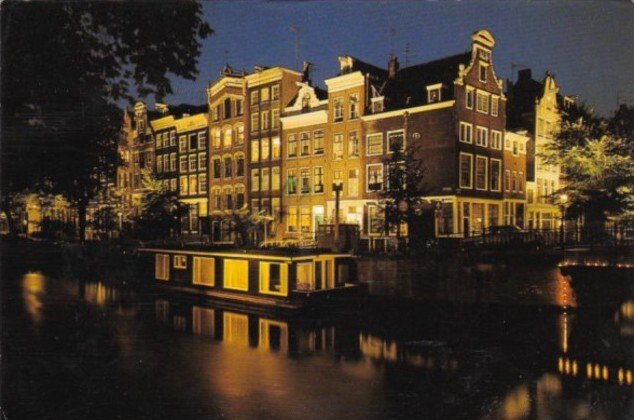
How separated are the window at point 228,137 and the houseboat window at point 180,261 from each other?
2525 millimetres

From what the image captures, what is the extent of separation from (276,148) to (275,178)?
0.62 metres

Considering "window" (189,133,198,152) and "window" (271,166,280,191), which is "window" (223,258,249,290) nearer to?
"window" (271,166,280,191)

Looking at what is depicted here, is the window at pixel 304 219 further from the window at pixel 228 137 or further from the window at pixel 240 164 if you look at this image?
the window at pixel 228 137

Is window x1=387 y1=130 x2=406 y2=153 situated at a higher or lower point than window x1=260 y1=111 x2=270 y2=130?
lower

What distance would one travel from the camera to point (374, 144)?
9398 millimetres

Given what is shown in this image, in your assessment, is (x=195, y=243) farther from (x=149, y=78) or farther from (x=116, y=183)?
(x=149, y=78)

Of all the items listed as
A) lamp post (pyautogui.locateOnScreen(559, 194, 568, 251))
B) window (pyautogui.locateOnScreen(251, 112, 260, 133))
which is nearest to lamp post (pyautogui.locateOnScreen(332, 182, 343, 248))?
window (pyautogui.locateOnScreen(251, 112, 260, 133))

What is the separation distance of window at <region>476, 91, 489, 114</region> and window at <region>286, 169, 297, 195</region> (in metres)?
3.64

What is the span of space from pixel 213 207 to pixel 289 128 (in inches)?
87.8

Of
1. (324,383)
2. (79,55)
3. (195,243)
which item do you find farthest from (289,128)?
(324,383)

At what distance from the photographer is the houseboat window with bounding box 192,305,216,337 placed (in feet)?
25.2

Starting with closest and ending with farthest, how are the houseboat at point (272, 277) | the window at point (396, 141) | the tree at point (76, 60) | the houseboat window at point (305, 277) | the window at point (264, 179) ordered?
the tree at point (76, 60), the houseboat at point (272, 277), the houseboat window at point (305, 277), the window at point (396, 141), the window at point (264, 179)

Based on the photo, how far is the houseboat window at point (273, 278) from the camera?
830cm

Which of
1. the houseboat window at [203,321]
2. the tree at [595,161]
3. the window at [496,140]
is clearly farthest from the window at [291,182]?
the tree at [595,161]
